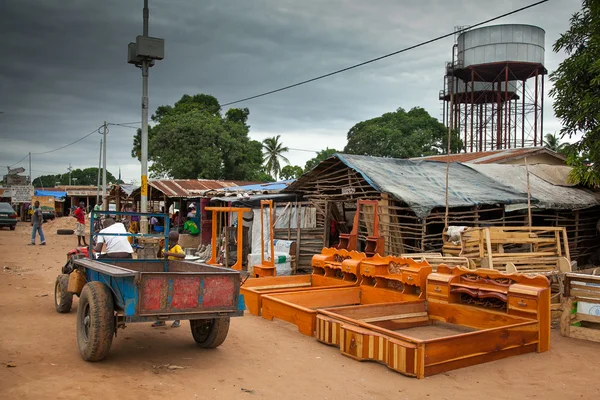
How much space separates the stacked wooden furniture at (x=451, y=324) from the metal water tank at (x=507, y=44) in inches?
1041

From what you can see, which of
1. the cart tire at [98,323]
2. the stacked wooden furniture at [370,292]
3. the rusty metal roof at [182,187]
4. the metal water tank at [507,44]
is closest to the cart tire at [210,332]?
the cart tire at [98,323]

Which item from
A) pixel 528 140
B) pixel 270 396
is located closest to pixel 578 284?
pixel 270 396

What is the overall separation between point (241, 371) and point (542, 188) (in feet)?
44.1

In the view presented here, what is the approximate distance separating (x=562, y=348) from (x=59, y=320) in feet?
24.0

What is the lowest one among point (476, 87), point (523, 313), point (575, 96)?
point (523, 313)

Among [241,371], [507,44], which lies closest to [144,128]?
[241,371]

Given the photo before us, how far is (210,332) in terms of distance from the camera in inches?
252

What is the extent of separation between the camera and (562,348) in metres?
7.27

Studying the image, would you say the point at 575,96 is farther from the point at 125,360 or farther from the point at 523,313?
the point at 125,360

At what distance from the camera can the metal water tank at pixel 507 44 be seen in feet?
101

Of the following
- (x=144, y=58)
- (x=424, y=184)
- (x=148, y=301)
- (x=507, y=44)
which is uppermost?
(x=507, y=44)

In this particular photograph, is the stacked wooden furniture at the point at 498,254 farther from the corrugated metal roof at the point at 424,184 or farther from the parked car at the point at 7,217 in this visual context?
the parked car at the point at 7,217

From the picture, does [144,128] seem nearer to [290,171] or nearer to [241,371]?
[241,371]

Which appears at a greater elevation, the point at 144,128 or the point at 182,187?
the point at 144,128
